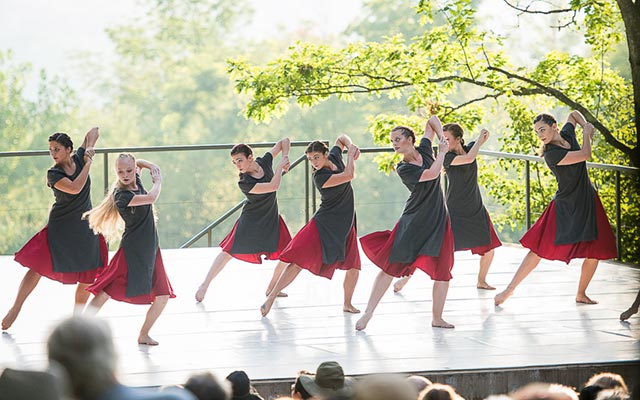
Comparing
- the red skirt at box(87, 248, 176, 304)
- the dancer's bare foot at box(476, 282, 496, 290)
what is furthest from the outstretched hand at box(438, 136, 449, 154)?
the dancer's bare foot at box(476, 282, 496, 290)

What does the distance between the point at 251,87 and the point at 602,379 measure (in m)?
10.4

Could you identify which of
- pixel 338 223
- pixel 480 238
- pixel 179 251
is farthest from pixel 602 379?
pixel 179 251

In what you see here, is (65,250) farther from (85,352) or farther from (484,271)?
(85,352)

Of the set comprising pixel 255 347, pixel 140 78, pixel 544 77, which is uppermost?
pixel 140 78

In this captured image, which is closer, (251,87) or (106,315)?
(106,315)

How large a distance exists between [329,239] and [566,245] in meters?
1.58

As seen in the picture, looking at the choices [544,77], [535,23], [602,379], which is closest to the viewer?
[602,379]

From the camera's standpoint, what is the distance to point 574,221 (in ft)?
23.7

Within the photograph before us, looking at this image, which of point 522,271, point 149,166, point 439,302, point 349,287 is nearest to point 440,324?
point 439,302

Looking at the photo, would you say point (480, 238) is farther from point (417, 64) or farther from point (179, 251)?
point (417, 64)

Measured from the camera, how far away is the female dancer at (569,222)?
279 inches

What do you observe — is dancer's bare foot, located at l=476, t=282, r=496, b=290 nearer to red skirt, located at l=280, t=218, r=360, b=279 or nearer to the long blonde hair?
red skirt, located at l=280, t=218, r=360, b=279

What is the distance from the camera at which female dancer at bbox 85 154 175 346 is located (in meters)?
6.04

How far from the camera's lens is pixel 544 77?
522 inches
